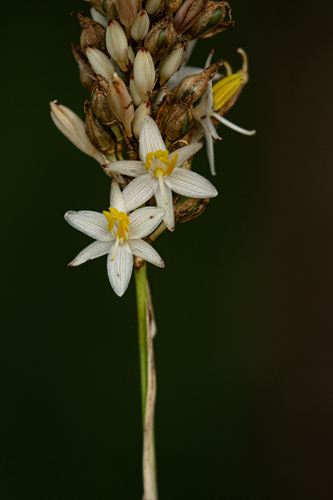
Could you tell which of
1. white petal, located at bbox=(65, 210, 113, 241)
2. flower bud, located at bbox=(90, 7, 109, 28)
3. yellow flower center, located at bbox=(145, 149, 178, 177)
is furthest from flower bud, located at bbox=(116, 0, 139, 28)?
white petal, located at bbox=(65, 210, 113, 241)

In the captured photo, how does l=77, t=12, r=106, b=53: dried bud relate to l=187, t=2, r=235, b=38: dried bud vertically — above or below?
below

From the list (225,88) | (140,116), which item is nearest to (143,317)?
(140,116)

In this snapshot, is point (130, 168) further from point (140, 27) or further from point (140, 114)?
point (140, 27)

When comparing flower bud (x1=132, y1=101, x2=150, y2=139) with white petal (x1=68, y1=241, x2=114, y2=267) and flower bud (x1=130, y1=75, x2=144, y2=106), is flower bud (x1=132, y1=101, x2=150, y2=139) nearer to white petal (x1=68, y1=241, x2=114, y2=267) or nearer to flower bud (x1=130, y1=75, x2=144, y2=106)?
flower bud (x1=130, y1=75, x2=144, y2=106)

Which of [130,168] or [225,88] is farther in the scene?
[225,88]

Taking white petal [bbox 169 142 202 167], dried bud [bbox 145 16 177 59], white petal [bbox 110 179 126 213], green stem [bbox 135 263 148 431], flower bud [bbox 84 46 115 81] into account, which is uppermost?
dried bud [bbox 145 16 177 59]

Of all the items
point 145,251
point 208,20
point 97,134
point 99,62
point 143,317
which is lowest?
point 143,317

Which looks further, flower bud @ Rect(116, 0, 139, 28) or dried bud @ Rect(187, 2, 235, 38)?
dried bud @ Rect(187, 2, 235, 38)

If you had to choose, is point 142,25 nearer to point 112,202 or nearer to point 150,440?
point 112,202
